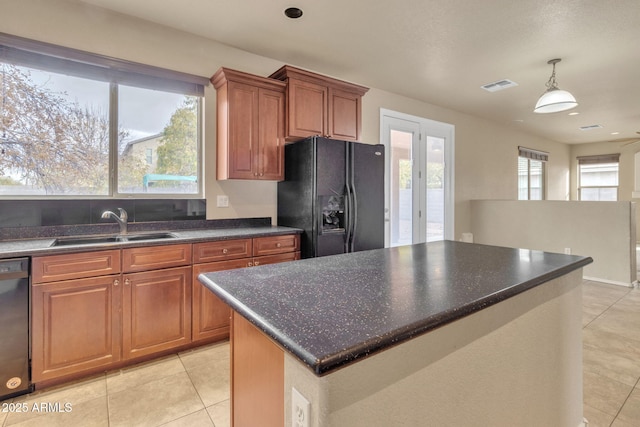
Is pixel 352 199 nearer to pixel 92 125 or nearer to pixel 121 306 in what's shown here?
pixel 121 306

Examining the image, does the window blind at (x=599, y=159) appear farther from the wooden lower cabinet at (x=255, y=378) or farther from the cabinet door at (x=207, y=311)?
the wooden lower cabinet at (x=255, y=378)

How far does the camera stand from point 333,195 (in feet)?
9.91

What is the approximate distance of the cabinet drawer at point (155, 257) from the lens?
2227mm

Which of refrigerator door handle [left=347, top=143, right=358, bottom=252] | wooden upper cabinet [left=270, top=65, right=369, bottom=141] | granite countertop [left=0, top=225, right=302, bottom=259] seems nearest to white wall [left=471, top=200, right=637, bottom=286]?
wooden upper cabinet [left=270, top=65, right=369, bottom=141]

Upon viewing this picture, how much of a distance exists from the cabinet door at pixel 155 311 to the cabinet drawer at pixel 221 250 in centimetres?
13

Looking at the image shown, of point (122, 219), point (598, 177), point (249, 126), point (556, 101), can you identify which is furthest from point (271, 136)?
point (598, 177)

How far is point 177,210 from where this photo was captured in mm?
2934

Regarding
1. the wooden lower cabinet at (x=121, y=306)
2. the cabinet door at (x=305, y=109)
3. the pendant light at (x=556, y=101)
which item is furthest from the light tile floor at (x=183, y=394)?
the pendant light at (x=556, y=101)

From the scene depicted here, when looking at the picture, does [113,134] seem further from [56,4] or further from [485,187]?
[485,187]

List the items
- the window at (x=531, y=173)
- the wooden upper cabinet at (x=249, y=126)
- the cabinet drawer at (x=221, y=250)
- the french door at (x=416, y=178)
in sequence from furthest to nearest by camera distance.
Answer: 1. the window at (x=531, y=173)
2. the french door at (x=416, y=178)
3. the wooden upper cabinet at (x=249, y=126)
4. the cabinet drawer at (x=221, y=250)

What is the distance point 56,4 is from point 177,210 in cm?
175

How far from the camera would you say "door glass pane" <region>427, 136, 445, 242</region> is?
5.16 m

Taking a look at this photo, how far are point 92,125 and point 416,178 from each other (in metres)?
4.03

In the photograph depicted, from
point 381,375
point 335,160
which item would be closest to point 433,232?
point 335,160
